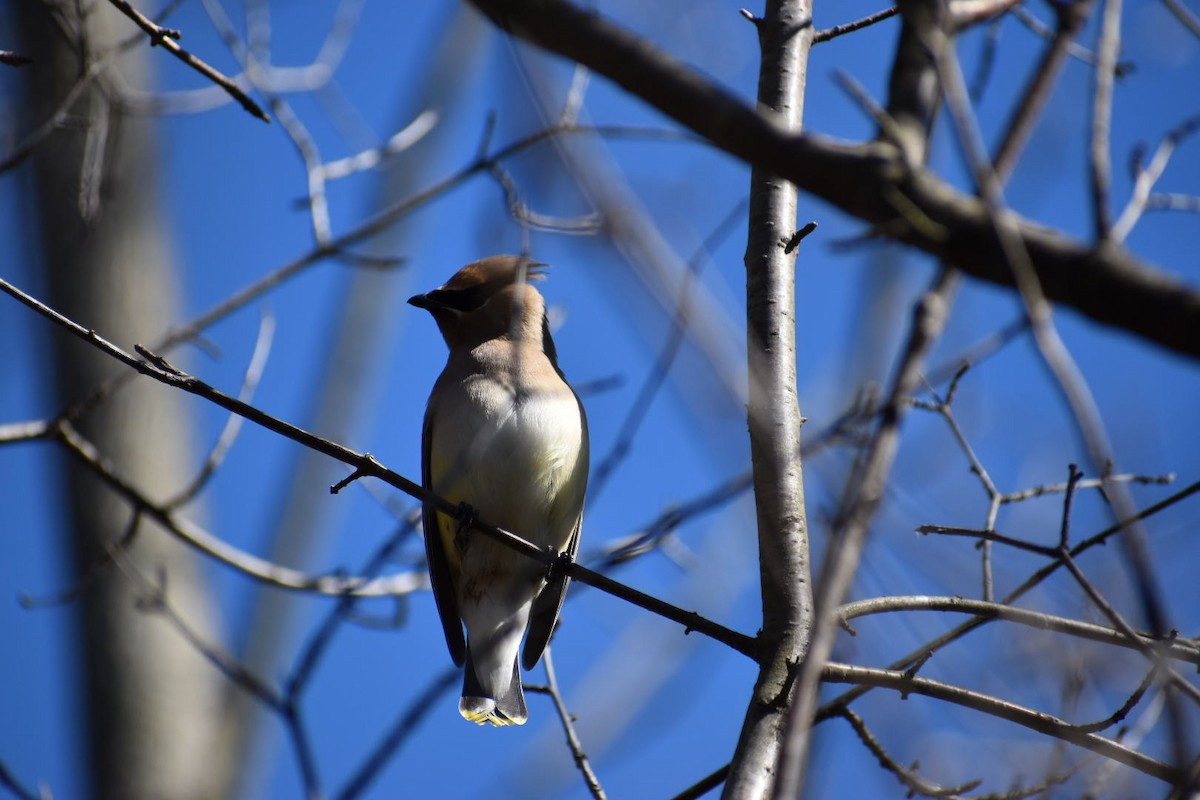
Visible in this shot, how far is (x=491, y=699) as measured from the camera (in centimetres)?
487

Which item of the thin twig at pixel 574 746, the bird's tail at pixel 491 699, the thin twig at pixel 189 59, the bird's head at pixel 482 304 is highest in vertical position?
the bird's head at pixel 482 304

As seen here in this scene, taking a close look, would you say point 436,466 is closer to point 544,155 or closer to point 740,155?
point 544,155

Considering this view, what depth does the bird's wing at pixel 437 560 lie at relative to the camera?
16.5 ft

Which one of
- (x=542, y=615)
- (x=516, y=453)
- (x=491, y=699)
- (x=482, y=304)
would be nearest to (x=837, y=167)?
(x=516, y=453)

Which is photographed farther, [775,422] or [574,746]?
[574,746]

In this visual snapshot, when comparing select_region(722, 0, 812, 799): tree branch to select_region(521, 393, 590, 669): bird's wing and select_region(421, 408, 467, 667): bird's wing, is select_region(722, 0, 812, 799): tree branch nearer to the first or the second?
select_region(521, 393, 590, 669): bird's wing

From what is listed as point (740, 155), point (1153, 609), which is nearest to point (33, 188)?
point (740, 155)

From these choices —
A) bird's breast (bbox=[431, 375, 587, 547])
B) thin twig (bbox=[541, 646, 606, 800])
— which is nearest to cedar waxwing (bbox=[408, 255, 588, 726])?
bird's breast (bbox=[431, 375, 587, 547])

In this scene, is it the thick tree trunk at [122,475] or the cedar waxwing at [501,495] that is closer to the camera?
the cedar waxwing at [501,495]

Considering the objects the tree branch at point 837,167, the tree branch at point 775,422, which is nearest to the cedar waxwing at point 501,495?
the tree branch at point 775,422

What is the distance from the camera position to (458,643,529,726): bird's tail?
4.81m

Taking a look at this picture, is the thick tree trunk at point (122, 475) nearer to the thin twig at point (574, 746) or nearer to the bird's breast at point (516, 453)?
the bird's breast at point (516, 453)

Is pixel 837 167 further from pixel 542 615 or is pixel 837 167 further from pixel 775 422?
pixel 542 615

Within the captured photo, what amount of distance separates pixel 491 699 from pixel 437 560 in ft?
2.00
